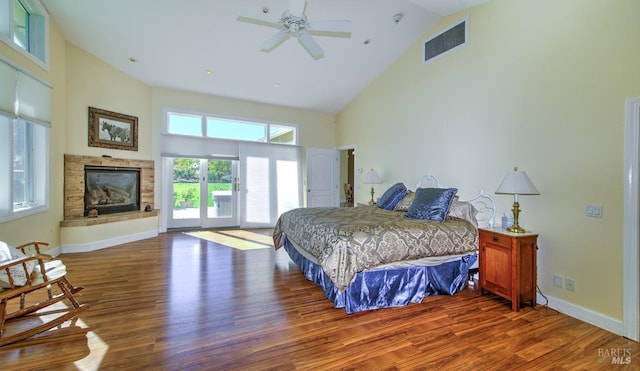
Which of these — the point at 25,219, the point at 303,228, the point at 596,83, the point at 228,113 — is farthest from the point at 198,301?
the point at 228,113

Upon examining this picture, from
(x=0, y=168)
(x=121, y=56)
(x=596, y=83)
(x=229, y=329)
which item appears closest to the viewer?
(x=229, y=329)

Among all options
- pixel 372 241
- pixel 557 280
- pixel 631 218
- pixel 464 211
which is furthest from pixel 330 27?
pixel 557 280

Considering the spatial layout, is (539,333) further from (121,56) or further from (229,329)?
(121,56)

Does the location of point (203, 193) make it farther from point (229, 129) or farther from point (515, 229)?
point (515, 229)

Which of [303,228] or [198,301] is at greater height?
[303,228]

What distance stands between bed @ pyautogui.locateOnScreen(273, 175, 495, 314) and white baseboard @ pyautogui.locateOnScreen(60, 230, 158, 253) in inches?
140

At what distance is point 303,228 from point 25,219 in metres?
3.48

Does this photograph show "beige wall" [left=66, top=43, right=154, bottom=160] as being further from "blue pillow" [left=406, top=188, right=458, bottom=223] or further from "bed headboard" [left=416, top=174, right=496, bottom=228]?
"bed headboard" [left=416, top=174, right=496, bottom=228]

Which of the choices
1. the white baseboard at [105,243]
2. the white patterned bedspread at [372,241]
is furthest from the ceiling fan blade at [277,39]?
the white baseboard at [105,243]

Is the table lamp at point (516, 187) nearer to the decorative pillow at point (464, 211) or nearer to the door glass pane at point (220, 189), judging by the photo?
the decorative pillow at point (464, 211)

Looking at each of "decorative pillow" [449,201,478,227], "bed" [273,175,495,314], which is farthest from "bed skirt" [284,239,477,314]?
"decorative pillow" [449,201,478,227]

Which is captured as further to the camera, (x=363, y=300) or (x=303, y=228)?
(x=303, y=228)

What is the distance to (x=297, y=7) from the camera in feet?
8.58

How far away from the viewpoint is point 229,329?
2139 mm
